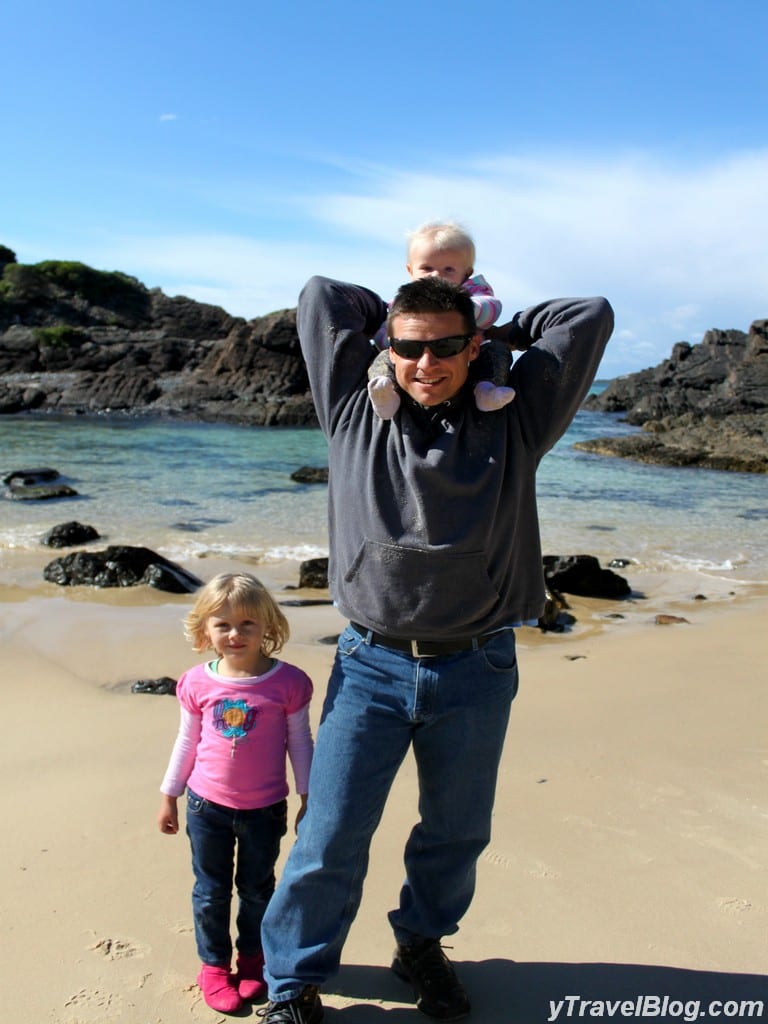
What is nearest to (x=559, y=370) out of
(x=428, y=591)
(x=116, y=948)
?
(x=428, y=591)

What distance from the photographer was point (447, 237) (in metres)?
2.78

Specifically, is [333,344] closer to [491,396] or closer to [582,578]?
[491,396]

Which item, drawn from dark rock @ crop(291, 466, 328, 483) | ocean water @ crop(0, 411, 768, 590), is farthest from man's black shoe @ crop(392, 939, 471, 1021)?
dark rock @ crop(291, 466, 328, 483)

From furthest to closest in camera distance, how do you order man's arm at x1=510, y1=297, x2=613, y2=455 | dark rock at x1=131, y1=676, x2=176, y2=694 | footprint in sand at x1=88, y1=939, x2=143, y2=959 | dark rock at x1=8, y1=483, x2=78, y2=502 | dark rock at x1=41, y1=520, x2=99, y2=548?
dark rock at x1=8, y1=483, x2=78, y2=502 < dark rock at x1=41, y1=520, x2=99, y2=548 < dark rock at x1=131, y1=676, x2=176, y2=694 < footprint in sand at x1=88, y1=939, x2=143, y2=959 < man's arm at x1=510, y1=297, x2=613, y2=455

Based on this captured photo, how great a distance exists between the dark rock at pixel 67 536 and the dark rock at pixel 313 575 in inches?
142

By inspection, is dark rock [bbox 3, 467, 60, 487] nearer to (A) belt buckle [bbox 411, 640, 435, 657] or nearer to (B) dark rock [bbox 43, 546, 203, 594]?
(B) dark rock [bbox 43, 546, 203, 594]

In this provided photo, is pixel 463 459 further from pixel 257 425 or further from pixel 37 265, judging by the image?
pixel 37 265

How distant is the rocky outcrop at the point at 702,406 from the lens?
A: 85.6 ft

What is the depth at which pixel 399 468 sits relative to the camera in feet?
8.02

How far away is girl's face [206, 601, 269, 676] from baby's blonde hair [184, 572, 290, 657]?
2cm

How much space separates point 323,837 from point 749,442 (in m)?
27.9

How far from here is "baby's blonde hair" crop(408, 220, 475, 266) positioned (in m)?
2.78

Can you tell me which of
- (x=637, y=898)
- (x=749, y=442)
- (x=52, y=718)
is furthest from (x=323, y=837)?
(x=749, y=442)

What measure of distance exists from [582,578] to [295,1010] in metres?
6.64
